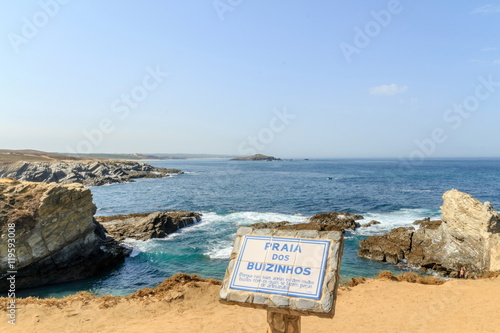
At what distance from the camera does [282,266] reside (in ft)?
22.3

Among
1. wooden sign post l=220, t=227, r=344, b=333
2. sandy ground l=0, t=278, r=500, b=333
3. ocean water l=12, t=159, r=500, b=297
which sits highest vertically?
wooden sign post l=220, t=227, r=344, b=333

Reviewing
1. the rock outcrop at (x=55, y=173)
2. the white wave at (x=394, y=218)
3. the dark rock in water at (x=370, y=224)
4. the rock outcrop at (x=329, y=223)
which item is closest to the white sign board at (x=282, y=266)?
the rock outcrop at (x=329, y=223)

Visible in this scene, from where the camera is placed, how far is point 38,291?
1928 centimetres

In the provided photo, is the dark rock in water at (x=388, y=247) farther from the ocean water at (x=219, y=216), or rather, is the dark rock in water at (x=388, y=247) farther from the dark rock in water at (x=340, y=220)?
the dark rock in water at (x=340, y=220)

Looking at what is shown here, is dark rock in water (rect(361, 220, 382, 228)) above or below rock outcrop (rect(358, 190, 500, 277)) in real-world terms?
below

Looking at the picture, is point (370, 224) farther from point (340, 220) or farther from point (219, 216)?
point (219, 216)

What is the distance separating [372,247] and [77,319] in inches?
859

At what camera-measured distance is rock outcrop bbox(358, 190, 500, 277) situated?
19.9m

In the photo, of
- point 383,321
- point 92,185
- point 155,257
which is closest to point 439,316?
point 383,321

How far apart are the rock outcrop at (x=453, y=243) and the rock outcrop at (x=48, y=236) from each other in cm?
2221

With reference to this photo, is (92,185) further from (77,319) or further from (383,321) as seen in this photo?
(383,321)

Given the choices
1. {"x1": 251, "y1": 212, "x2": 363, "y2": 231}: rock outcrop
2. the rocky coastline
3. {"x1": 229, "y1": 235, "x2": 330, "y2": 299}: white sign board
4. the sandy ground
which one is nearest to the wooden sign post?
{"x1": 229, "y1": 235, "x2": 330, "y2": 299}: white sign board

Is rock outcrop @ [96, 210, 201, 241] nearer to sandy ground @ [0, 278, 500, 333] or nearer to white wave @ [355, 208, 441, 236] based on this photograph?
sandy ground @ [0, 278, 500, 333]

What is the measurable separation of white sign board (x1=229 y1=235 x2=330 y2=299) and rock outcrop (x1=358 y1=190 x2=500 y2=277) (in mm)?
17965
